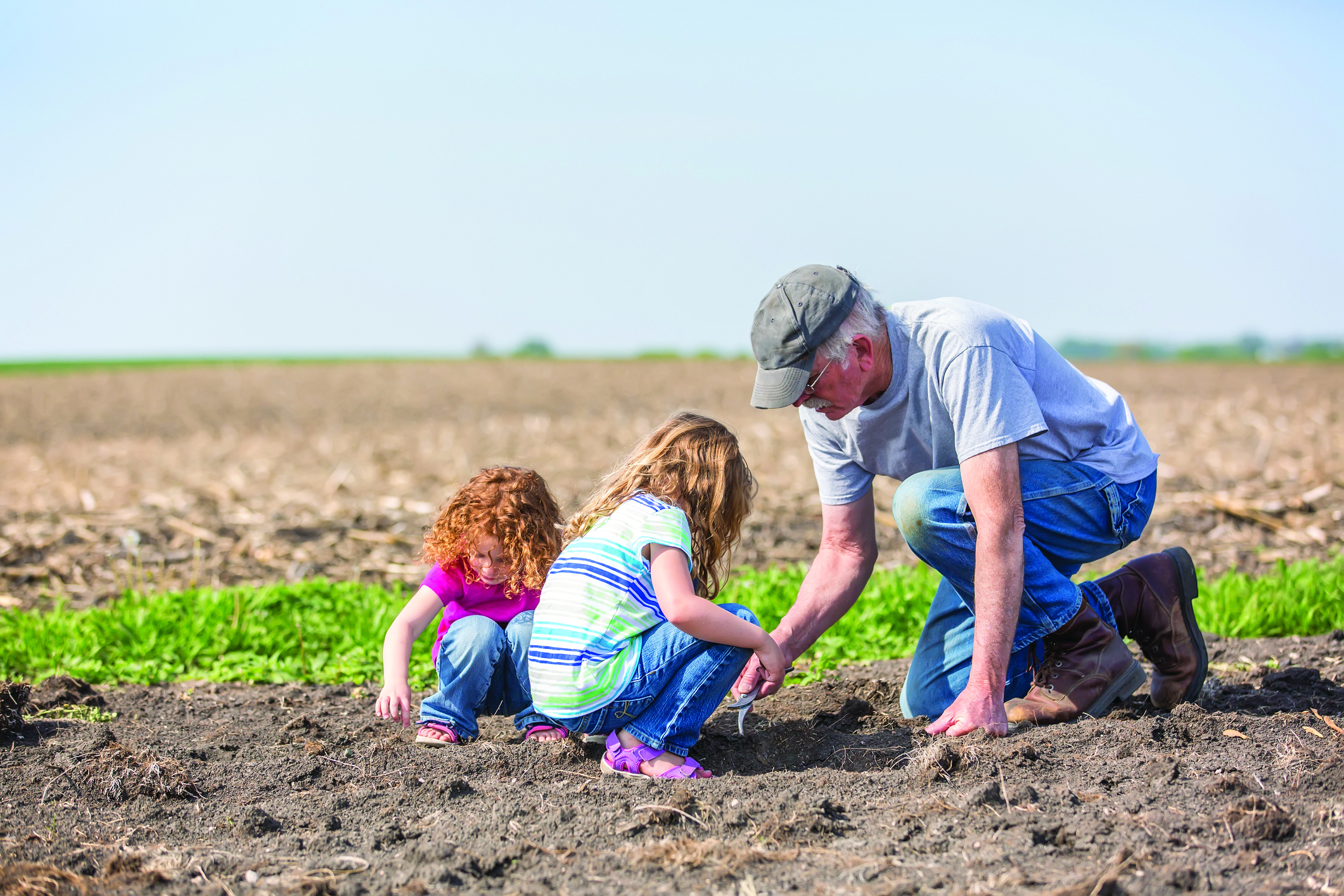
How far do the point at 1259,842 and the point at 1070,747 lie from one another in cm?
78

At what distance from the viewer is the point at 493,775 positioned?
10.3ft

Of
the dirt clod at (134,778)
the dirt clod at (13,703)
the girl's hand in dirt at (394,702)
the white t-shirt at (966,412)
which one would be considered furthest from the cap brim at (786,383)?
the dirt clod at (13,703)

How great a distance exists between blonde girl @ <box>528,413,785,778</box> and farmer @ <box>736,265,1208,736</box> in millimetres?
262

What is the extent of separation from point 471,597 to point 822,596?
126 cm

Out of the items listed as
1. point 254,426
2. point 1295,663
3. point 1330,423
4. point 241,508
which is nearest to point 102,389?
point 254,426

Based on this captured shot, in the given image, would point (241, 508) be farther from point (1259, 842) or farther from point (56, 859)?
point (1259, 842)

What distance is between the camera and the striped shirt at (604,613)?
3.01 meters

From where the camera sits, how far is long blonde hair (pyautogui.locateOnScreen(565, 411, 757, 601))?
3133 mm

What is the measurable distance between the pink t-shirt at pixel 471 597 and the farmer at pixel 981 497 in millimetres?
865

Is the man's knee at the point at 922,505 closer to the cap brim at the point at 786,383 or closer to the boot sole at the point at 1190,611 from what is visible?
the cap brim at the point at 786,383

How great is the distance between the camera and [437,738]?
350 centimetres

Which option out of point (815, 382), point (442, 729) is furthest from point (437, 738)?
point (815, 382)

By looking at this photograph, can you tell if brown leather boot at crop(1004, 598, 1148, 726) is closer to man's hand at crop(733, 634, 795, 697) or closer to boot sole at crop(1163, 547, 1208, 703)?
boot sole at crop(1163, 547, 1208, 703)

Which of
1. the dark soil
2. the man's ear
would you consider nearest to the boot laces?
the dark soil
